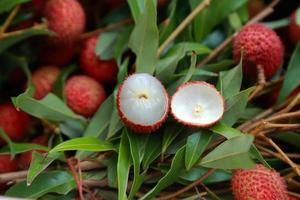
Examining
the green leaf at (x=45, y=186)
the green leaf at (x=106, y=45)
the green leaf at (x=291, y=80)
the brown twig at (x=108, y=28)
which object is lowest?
the green leaf at (x=45, y=186)

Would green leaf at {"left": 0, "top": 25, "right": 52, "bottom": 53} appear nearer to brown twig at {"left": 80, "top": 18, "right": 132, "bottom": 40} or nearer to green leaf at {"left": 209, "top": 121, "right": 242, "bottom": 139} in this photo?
brown twig at {"left": 80, "top": 18, "right": 132, "bottom": 40}

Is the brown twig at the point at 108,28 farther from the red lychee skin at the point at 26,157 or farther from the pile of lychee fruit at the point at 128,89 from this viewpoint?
the red lychee skin at the point at 26,157

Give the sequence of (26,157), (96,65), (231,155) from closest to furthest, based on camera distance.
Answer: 1. (231,155)
2. (26,157)
3. (96,65)

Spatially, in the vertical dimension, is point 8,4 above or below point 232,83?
above

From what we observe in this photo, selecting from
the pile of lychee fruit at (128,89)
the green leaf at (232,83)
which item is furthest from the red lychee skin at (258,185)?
the green leaf at (232,83)

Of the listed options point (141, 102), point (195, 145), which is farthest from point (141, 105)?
point (195, 145)

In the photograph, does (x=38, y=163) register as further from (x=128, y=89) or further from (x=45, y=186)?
(x=128, y=89)

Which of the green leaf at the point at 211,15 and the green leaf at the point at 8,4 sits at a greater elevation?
the green leaf at the point at 8,4
